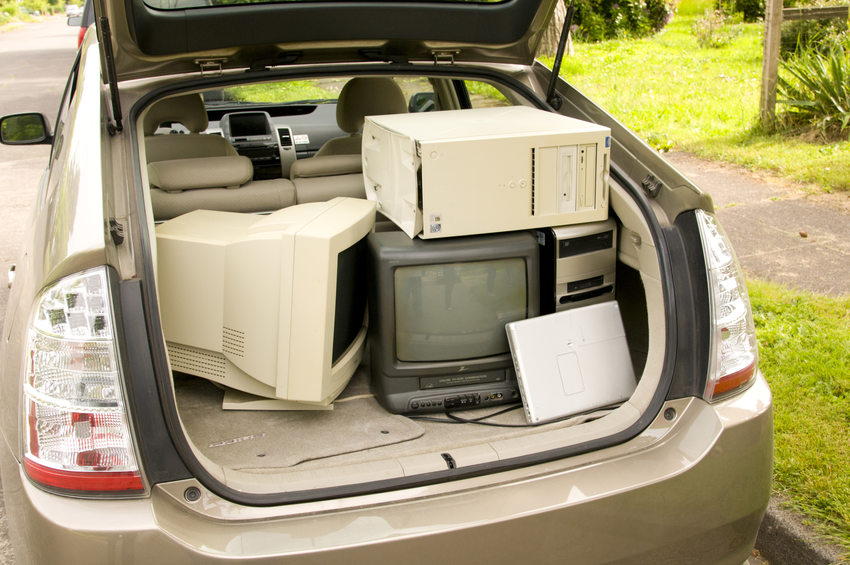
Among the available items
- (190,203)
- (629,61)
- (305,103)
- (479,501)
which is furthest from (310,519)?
(629,61)

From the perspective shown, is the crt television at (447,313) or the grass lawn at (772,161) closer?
the crt television at (447,313)

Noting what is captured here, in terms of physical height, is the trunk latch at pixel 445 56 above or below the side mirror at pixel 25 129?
above

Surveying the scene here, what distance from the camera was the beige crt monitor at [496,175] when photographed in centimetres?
235

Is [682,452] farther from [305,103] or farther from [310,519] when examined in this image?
[305,103]

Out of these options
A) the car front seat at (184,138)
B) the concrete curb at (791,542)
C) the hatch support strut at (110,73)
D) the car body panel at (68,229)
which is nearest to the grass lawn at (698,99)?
the concrete curb at (791,542)

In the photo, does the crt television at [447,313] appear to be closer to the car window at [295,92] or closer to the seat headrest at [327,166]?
the seat headrest at [327,166]

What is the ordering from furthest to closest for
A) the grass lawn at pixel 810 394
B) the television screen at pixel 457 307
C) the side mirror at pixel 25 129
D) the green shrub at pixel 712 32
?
the green shrub at pixel 712 32 < the side mirror at pixel 25 129 < the grass lawn at pixel 810 394 < the television screen at pixel 457 307

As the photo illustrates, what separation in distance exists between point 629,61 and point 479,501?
12387mm

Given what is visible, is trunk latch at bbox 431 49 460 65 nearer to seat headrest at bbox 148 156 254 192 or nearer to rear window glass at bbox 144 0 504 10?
rear window glass at bbox 144 0 504 10

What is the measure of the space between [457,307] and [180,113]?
5.51 feet

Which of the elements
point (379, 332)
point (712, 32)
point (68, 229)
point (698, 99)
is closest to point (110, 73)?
point (68, 229)

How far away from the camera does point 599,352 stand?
2467 millimetres

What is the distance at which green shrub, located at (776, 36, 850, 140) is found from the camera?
713 centimetres

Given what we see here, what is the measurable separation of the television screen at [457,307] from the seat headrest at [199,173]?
975mm
